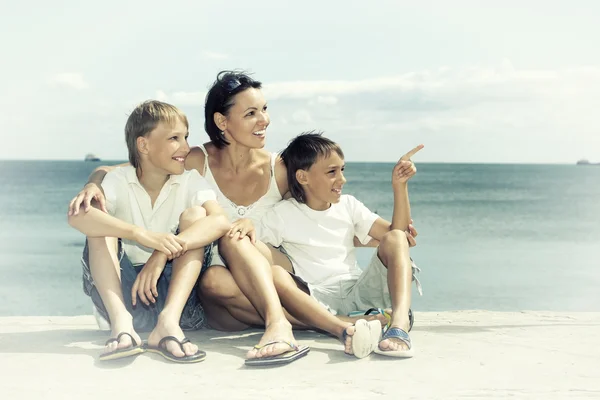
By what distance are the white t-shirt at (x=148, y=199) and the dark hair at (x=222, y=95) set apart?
576 mm

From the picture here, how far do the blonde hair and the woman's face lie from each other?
14.8 inches

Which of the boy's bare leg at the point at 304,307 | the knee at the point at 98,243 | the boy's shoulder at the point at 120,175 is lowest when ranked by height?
the boy's bare leg at the point at 304,307

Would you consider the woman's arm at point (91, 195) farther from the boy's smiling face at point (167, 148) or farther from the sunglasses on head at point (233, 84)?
the sunglasses on head at point (233, 84)

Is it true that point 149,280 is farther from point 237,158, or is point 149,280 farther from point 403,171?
point 403,171

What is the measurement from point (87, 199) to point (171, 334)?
0.77 metres

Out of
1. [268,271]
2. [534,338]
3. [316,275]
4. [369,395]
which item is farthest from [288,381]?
[534,338]

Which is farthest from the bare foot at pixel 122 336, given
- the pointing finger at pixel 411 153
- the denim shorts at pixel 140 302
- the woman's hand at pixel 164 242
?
the pointing finger at pixel 411 153

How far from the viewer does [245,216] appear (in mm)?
3961

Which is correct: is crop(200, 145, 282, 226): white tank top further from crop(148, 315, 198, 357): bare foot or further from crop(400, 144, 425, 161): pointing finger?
crop(148, 315, 198, 357): bare foot

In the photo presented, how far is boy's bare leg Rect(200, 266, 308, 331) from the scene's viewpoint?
3469 mm

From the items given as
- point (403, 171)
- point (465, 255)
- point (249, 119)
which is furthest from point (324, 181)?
point (465, 255)

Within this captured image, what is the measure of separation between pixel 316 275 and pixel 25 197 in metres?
33.7

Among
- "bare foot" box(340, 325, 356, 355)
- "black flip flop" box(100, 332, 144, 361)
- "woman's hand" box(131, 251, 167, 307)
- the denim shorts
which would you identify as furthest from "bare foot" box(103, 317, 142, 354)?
"bare foot" box(340, 325, 356, 355)

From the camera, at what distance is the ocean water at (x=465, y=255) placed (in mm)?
9203
